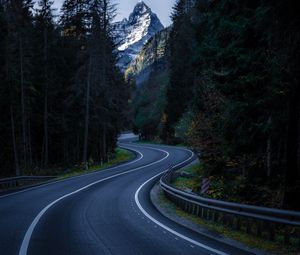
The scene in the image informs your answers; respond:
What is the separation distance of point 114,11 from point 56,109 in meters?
13.5

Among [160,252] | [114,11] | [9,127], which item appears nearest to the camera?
[160,252]

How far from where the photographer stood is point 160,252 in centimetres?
903

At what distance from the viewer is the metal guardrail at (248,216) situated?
33.3ft

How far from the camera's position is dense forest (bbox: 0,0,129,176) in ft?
116

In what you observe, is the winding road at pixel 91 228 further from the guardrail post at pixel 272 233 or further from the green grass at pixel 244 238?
the guardrail post at pixel 272 233

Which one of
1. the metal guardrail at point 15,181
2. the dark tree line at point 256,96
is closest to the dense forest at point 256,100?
the dark tree line at point 256,96

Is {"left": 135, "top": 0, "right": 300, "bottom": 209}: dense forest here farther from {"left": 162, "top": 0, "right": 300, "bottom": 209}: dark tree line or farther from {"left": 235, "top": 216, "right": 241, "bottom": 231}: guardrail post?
{"left": 235, "top": 216, "right": 241, "bottom": 231}: guardrail post

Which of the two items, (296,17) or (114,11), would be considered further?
(114,11)

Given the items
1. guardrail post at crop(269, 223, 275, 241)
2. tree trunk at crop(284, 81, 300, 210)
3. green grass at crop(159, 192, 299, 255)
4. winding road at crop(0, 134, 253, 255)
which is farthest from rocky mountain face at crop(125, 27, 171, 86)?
guardrail post at crop(269, 223, 275, 241)

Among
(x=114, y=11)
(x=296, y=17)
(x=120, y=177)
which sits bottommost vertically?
(x=120, y=177)

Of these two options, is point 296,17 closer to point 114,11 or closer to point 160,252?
point 160,252

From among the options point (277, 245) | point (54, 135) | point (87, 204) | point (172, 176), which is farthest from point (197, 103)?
point (54, 135)

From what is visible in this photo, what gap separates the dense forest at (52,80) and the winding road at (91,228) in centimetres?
1495

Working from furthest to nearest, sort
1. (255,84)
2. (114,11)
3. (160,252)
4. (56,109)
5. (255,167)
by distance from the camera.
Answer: (56,109) → (114,11) → (255,167) → (255,84) → (160,252)
